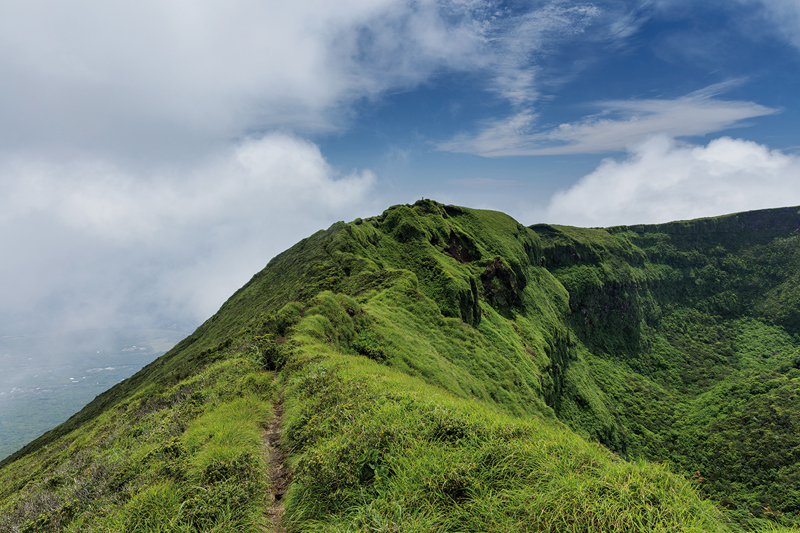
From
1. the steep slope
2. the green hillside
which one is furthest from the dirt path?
the steep slope

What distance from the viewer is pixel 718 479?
3258 inches

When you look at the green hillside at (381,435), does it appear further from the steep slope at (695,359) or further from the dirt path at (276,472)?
the steep slope at (695,359)

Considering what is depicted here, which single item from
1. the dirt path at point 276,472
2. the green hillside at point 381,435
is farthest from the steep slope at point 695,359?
the dirt path at point 276,472

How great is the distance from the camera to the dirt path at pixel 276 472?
6809 mm

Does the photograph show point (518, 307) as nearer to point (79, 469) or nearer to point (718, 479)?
point (718, 479)

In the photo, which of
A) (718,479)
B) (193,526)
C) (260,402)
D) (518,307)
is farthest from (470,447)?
(718,479)

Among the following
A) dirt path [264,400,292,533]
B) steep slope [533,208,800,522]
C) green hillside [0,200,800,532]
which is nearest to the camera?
green hillside [0,200,800,532]

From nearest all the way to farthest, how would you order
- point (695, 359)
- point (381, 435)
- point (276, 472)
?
1. point (381, 435)
2. point (276, 472)
3. point (695, 359)

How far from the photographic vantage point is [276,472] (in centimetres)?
844

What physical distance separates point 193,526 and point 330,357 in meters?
10.1

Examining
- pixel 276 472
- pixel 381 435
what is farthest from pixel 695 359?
pixel 276 472

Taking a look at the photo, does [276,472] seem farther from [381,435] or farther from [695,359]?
[695,359]

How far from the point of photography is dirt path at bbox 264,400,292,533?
6809 mm

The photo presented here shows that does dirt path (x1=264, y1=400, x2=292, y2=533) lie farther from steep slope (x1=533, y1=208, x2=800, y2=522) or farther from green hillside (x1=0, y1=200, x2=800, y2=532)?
steep slope (x1=533, y1=208, x2=800, y2=522)
